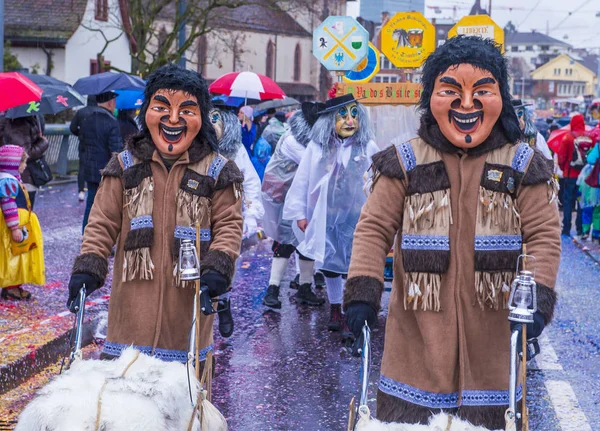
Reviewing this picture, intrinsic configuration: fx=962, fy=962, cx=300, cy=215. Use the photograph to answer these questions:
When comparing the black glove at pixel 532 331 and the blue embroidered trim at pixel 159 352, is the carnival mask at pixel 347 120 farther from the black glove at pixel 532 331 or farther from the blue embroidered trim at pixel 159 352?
the black glove at pixel 532 331

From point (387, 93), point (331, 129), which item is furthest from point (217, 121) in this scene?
point (387, 93)

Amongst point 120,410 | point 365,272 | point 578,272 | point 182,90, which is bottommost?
point 578,272

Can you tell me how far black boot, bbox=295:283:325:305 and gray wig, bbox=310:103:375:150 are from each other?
73.5 inches


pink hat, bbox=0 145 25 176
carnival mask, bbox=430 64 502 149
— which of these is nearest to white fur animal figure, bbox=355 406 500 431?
carnival mask, bbox=430 64 502 149

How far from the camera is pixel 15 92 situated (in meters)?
7.57

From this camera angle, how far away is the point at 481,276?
3609mm

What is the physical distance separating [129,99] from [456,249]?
431 inches

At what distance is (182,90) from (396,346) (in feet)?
5.43

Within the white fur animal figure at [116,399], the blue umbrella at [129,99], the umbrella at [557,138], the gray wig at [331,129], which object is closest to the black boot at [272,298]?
the gray wig at [331,129]

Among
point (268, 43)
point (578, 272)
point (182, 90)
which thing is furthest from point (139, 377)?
point (268, 43)

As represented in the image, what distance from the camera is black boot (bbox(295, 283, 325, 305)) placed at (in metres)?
8.98

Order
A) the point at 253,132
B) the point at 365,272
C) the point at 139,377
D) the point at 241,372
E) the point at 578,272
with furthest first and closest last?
the point at 253,132, the point at 578,272, the point at 241,372, the point at 365,272, the point at 139,377

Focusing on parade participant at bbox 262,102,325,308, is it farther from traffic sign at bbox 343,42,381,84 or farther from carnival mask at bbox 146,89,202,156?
carnival mask at bbox 146,89,202,156

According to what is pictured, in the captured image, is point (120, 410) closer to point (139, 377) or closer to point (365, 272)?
point (139, 377)
